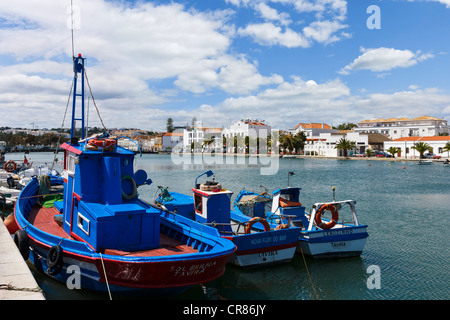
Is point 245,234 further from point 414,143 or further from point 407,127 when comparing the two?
point 407,127

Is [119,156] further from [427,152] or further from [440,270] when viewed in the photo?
[427,152]

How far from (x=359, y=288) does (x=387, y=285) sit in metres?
1.16

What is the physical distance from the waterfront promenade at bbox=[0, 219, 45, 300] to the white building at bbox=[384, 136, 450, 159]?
108 m

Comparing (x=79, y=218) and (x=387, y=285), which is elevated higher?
(x=79, y=218)

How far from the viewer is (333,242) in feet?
46.1

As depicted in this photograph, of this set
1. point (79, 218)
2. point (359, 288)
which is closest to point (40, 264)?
point (79, 218)

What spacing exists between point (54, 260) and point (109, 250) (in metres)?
1.97

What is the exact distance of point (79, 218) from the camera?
10.7 metres

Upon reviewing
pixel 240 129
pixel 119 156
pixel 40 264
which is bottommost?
pixel 40 264

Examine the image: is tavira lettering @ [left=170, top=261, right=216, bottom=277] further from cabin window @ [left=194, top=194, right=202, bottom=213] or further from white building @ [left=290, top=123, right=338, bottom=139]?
white building @ [left=290, top=123, right=338, bottom=139]

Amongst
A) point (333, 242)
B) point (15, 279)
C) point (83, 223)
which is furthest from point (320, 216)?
point (15, 279)

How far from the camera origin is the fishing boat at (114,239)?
28.5 ft

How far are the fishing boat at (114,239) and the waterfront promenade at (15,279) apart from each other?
917 mm

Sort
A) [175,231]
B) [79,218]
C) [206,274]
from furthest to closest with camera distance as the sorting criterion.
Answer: [175,231], [79,218], [206,274]
